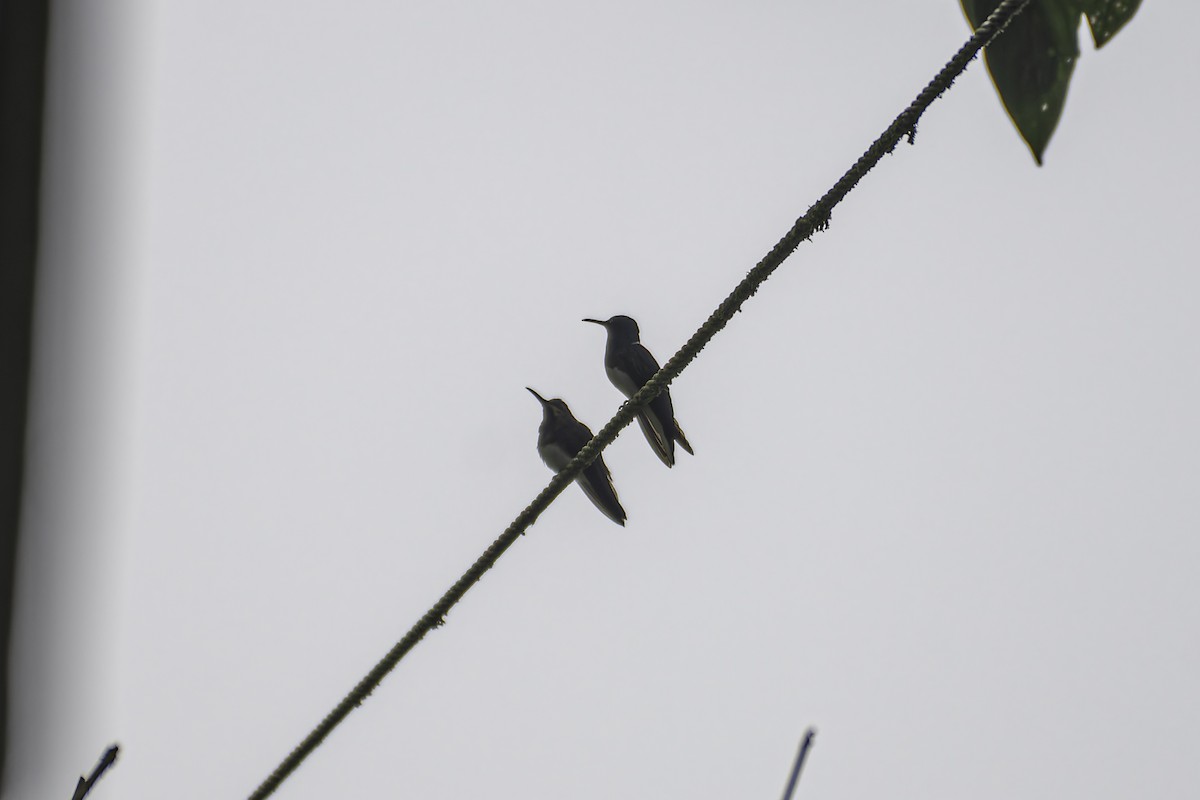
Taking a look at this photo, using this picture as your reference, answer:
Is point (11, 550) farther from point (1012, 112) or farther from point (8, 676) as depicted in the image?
point (1012, 112)

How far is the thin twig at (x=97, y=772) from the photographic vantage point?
1.63 metres

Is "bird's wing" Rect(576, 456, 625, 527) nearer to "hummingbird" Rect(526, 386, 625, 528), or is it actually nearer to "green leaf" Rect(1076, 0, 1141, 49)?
"hummingbird" Rect(526, 386, 625, 528)

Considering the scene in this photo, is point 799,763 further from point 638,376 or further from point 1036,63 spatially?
point 638,376

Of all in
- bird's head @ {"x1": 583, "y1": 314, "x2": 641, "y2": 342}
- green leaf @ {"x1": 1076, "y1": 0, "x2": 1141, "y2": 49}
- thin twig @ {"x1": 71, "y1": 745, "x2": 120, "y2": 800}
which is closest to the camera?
green leaf @ {"x1": 1076, "y1": 0, "x2": 1141, "y2": 49}

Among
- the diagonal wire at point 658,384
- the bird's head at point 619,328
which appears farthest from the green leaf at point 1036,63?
the bird's head at point 619,328

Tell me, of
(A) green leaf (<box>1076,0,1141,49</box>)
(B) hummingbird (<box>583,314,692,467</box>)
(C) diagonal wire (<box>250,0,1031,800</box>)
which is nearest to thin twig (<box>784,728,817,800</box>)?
(C) diagonal wire (<box>250,0,1031,800</box>)

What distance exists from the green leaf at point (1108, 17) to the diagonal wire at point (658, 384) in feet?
2.98

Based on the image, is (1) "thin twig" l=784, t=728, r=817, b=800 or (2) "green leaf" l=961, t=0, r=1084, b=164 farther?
(1) "thin twig" l=784, t=728, r=817, b=800

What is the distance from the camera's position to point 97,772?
1644 mm

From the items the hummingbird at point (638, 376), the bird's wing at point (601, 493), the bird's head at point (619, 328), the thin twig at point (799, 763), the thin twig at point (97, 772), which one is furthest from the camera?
the bird's head at point (619, 328)

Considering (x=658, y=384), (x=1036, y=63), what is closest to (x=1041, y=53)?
(x=1036, y=63)

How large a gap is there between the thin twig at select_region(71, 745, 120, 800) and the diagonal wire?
1.09 meters

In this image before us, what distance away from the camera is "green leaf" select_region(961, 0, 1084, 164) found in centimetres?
91

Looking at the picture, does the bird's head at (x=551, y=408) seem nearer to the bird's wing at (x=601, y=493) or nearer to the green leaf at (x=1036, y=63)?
the bird's wing at (x=601, y=493)
